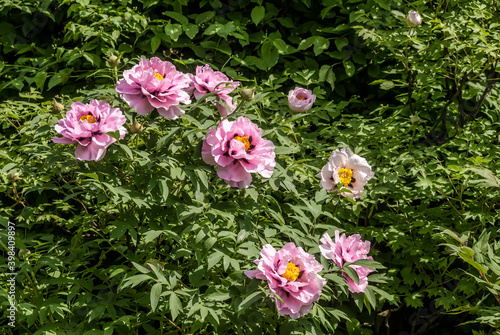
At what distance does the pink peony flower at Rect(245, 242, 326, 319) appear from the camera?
1.39 meters

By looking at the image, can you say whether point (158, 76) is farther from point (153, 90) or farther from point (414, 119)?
point (414, 119)

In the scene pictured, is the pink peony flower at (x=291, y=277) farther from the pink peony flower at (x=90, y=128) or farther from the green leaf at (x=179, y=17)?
the green leaf at (x=179, y=17)

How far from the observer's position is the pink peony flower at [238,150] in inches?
58.9

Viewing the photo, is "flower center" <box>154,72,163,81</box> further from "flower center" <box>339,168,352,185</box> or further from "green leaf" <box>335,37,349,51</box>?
"green leaf" <box>335,37,349,51</box>

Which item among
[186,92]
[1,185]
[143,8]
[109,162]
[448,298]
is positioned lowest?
[448,298]

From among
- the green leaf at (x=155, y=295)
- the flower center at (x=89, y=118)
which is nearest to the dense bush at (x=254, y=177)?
the green leaf at (x=155, y=295)

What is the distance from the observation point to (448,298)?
222 centimetres

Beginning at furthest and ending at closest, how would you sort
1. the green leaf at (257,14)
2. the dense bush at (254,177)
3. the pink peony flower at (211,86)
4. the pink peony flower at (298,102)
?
the green leaf at (257,14)
the pink peony flower at (298,102)
the pink peony flower at (211,86)
the dense bush at (254,177)

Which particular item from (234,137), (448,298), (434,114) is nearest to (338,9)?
(434,114)

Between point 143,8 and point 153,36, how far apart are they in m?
0.17

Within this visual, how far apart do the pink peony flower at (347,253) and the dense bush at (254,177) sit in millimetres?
38

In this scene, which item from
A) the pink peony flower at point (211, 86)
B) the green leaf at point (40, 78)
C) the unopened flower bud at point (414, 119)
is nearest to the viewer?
the pink peony flower at point (211, 86)

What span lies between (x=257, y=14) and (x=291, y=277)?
Result: 2.07m

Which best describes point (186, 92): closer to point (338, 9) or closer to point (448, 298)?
point (448, 298)
